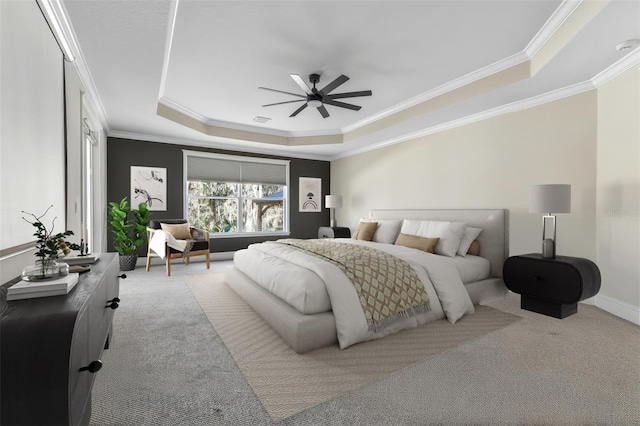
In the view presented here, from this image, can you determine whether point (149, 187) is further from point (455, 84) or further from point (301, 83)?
point (455, 84)

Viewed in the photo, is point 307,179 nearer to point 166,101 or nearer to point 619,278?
point 166,101

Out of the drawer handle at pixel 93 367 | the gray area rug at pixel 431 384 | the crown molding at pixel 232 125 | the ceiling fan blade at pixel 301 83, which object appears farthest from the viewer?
the crown molding at pixel 232 125

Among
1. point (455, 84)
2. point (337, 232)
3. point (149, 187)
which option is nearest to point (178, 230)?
point (149, 187)

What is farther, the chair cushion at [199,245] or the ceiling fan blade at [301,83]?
the chair cushion at [199,245]

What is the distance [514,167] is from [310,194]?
14.8 feet

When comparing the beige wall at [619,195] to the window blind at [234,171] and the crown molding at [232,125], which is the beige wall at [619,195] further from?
the window blind at [234,171]

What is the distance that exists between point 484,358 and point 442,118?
136 inches

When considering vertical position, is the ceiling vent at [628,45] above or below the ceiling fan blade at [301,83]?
above

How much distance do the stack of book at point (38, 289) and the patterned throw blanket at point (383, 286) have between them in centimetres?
189

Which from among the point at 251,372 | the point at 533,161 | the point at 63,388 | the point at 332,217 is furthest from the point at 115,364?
the point at 332,217

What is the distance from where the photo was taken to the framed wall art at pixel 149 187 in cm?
570

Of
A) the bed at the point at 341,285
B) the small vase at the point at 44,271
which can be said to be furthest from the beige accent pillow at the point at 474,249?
the small vase at the point at 44,271

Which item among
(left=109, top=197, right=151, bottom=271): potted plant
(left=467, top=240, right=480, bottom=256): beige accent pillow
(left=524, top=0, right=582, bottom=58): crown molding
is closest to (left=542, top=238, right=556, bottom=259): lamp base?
(left=467, top=240, right=480, bottom=256): beige accent pillow

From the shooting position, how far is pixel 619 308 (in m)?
3.07
